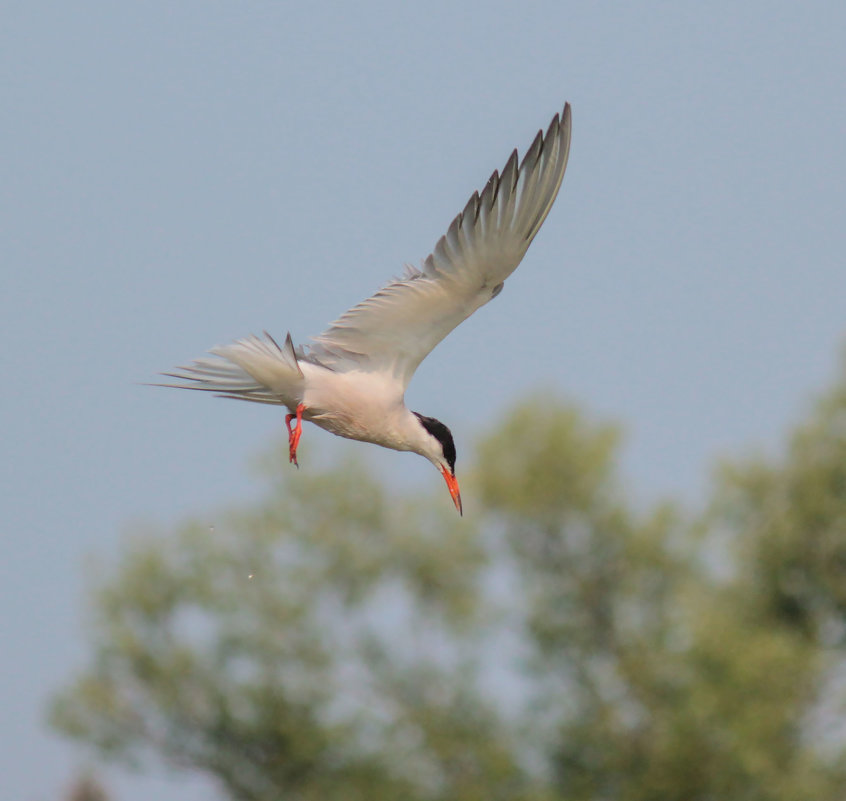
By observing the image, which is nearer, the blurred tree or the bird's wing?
the bird's wing

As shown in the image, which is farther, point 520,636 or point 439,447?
point 520,636

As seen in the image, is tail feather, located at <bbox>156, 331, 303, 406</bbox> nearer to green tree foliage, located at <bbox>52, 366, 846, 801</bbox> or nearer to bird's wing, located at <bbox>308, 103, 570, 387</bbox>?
bird's wing, located at <bbox>308, 103, 570, 387</bbox>

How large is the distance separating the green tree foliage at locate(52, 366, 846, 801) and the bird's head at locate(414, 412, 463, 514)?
10.3m

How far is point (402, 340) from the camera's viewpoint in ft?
18.2

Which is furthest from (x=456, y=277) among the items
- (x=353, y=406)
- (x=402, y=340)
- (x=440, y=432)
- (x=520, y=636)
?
(x=520, y=636)

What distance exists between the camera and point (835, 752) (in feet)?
50.9

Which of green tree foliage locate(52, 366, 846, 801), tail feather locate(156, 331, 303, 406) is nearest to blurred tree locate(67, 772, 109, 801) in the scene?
green tree foliage locate(52, 366, 846, 801)

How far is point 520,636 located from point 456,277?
1284cm

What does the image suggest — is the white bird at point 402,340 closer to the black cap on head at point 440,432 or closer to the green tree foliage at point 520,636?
the black cap on head at point 440,432

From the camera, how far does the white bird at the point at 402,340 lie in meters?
4.89

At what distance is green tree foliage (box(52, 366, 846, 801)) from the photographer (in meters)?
15.8

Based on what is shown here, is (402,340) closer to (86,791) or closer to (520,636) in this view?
(520,636)

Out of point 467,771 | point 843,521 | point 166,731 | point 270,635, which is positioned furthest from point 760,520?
point 166,731

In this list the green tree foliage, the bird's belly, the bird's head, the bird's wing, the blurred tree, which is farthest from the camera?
the blurred tree
